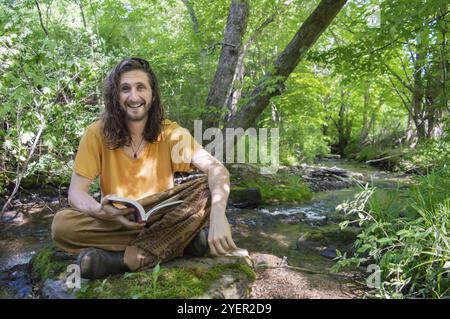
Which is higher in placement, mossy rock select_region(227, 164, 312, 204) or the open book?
the open book

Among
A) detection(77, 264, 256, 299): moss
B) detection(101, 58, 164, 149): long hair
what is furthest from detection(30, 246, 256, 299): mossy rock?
detection(101, 58, 164, 149): long hair

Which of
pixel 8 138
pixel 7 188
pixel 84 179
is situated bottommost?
pixel 7 188

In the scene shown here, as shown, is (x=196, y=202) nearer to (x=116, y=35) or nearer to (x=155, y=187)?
(x=155, y=187)

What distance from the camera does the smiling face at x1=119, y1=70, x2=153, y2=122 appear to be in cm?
257

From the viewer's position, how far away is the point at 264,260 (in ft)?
10.5

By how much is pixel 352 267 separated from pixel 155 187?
1877 mm

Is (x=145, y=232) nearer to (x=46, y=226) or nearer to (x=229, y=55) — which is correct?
(x=46, y=226)

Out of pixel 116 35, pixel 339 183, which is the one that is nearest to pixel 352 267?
pixel 339 183

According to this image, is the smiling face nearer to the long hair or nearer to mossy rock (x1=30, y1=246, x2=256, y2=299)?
the long hair

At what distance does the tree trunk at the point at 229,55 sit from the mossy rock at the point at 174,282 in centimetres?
403

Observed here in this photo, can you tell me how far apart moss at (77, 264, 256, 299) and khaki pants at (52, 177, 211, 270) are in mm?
148

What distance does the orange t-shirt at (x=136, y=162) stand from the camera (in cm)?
248

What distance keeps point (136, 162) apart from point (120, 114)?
0.40 meters

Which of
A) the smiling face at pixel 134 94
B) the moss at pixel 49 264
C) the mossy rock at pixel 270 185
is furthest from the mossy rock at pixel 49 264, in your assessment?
the mossy rock at pixel 270 185
